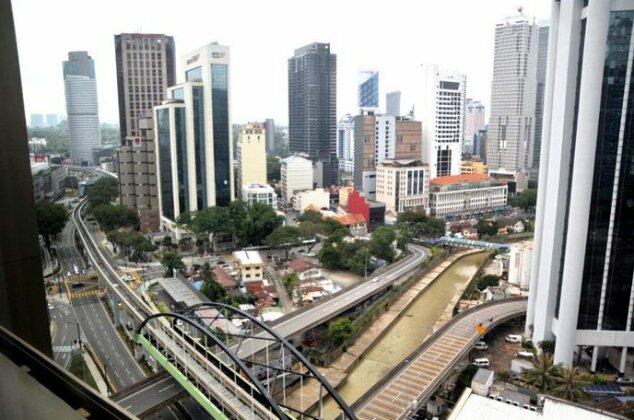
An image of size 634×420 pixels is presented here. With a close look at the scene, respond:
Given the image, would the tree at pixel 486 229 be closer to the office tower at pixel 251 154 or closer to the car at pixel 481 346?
the car at pixel 481 346

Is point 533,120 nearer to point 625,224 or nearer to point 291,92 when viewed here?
point 291,92

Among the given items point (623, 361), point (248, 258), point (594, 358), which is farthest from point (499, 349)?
point (248, 258)

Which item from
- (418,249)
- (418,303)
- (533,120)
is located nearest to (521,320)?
(418,303)

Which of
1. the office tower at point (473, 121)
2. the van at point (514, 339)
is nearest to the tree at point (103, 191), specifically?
the van at point (514, 339)

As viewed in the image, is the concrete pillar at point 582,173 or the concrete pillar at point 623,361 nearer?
the concrete pillar at point 582,173

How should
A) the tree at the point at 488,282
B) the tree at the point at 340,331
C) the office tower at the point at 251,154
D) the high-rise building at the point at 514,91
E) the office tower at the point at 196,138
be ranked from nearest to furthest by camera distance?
the tree at the point at 340,331, the tree at the point at 488,282, the office tower at the point at 196,138, the office tower at the point at 251,154, the high-rise building at the point at 514,91

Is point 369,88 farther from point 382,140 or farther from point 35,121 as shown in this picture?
point 35,121
